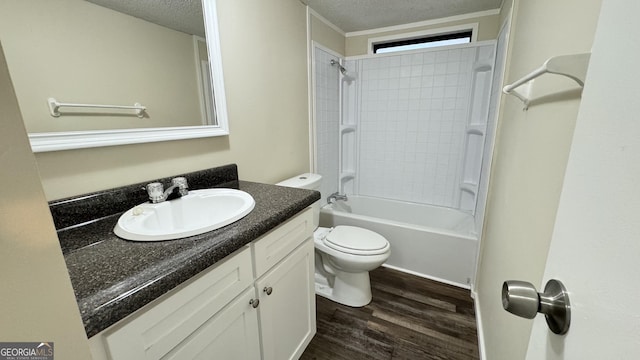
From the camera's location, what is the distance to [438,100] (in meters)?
2.46

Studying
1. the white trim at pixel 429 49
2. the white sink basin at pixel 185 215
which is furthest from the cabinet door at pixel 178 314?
the white trim at pixel 429 49

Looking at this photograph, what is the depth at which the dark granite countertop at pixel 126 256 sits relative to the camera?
0.52 metres

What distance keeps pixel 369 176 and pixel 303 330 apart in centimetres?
191

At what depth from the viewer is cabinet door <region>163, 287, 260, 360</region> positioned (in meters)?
0.72

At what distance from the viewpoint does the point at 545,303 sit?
1.28ft

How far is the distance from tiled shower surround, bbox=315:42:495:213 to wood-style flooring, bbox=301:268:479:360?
1056mm

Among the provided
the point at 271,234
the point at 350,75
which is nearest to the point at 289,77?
the point at 350,75

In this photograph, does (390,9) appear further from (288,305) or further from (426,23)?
(288,305)

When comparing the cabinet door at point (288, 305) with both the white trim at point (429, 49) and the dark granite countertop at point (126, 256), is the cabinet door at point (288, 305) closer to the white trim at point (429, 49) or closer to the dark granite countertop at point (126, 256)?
the dark granite countertop at point (126, 256)

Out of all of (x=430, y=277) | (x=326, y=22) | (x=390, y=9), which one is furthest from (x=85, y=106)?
(x=430, y=277)

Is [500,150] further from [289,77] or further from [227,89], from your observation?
[227,89]

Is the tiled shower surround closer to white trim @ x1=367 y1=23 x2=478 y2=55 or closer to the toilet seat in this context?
white trim @ x1=367 y1=23 x2=478 y2=55

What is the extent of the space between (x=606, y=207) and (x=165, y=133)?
131 centimetres

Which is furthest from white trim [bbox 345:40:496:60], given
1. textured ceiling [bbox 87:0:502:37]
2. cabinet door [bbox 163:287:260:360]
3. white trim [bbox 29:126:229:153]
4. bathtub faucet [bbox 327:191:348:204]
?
cabinet door [bbox 163:287:260:360]
